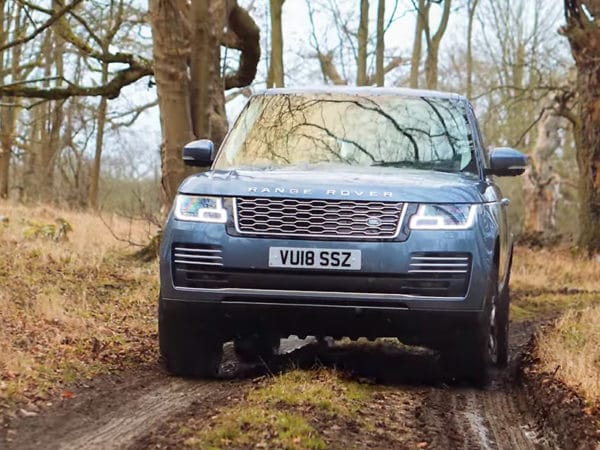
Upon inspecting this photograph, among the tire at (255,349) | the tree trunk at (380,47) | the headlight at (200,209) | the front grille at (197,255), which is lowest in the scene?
the tire at (255,349)

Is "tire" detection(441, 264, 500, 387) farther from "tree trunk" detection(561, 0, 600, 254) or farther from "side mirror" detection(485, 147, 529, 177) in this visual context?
"tree trunk" detection(561, 0, 600, 254)

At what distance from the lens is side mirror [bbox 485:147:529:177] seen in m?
6.62

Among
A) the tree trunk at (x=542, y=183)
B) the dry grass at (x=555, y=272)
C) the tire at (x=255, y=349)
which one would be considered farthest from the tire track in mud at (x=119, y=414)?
the tree trunk at (x=542, y=183)

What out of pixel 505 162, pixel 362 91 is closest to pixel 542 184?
pixel 362 91

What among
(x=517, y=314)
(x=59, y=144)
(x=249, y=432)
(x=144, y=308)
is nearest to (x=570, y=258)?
(x=517, y=314)

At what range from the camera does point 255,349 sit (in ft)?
22.7

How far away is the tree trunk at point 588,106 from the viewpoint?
17516mm

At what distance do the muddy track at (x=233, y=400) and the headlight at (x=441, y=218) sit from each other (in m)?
1.00

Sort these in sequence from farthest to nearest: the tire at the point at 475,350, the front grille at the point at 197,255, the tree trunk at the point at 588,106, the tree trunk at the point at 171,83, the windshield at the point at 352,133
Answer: the tree trunk at the point at 588,106 < the tree trunk at the point at 171,83 < the windshield at the point at 352,133 < the tire at the point at 475,350 < the front grille at the point at 197,255

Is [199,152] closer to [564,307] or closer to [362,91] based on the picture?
[362,91]

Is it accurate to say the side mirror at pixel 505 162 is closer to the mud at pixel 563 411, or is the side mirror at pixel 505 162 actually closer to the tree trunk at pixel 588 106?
the mud at pixel 563 411

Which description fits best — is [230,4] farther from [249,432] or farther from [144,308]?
[249,432]

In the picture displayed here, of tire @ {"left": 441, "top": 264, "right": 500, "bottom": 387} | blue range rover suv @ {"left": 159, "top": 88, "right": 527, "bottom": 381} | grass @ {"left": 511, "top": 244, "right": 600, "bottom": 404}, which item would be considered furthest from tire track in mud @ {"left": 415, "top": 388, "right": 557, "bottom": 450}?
grass @ {"left": 511, "top": 244, "right": 600, "bottom": 404}

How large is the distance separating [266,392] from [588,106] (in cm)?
1463
